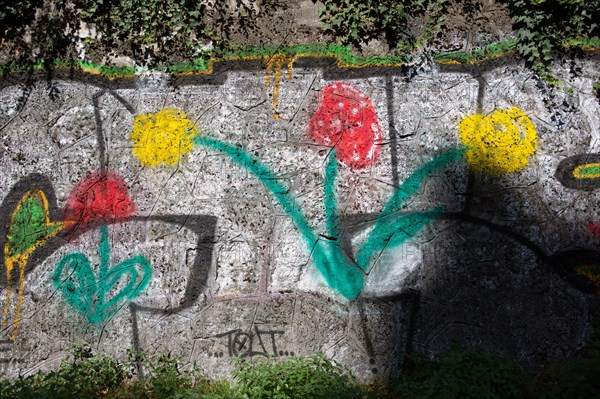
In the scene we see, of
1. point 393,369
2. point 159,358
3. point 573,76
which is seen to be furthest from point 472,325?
point 159,358

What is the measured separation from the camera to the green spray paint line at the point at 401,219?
170 inches

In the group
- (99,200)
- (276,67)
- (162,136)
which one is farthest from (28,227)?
(276,67)

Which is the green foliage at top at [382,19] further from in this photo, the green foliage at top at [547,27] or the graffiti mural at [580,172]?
the graffiti mural at [580,172]

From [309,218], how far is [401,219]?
2.12 ft

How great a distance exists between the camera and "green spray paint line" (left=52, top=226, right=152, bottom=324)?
4.38 metres

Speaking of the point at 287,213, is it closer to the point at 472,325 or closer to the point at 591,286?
the point at 472,325

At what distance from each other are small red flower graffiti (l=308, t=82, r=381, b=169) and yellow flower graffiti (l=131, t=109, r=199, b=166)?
91 cm


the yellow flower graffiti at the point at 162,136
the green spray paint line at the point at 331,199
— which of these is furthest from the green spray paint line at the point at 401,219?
the yellow flower graffiti at the point at 162,136

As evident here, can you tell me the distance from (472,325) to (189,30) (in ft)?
9.56

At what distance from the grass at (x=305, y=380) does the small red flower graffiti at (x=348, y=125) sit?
1421 millimetres

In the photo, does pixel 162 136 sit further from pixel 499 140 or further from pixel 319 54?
pixel 499 140

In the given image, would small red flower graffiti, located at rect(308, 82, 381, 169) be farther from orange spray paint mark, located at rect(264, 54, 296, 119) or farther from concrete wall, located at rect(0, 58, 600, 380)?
orange spray paint mark, located at rect(264, 54, 296, 119)

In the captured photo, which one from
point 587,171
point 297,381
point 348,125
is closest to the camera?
point 297,381

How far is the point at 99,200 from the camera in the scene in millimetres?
4477
